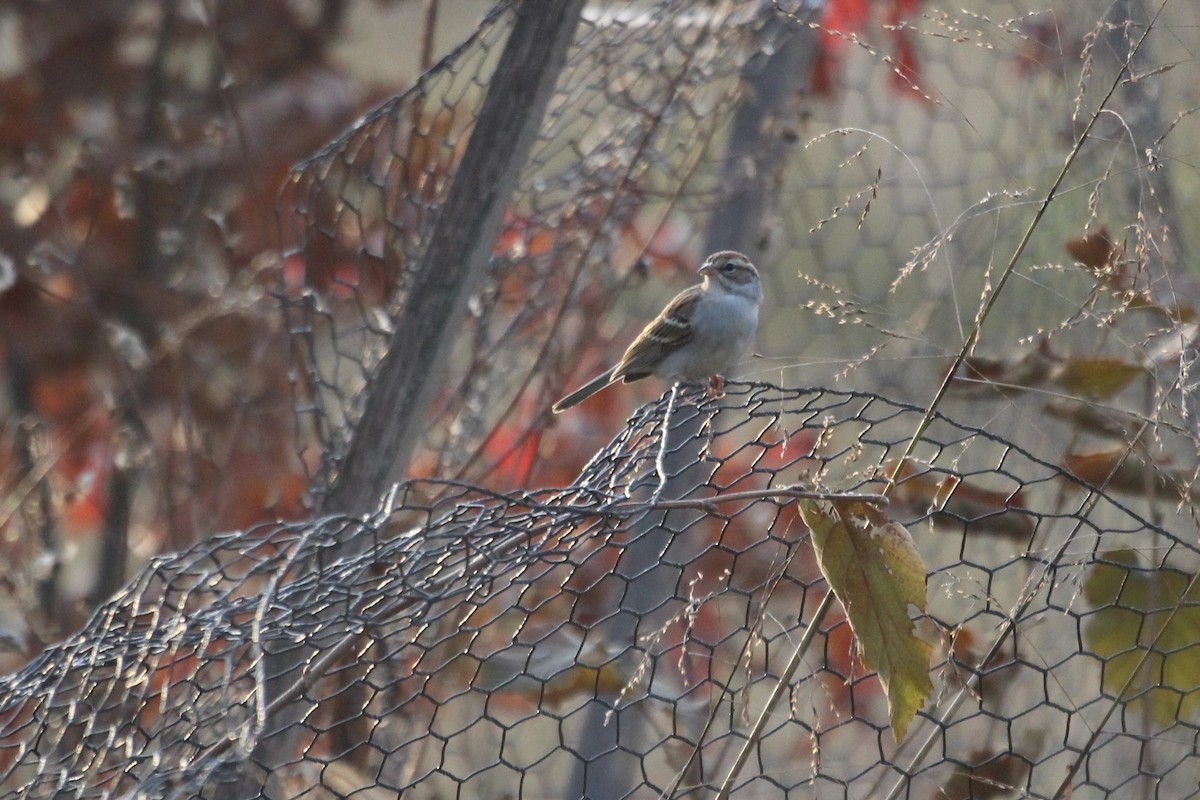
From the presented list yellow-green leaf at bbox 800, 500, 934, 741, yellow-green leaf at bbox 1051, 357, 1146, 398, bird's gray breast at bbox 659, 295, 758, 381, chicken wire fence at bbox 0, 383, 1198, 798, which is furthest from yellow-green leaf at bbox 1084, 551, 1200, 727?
bird's gray breast at bbox 659, 295, 758, 381

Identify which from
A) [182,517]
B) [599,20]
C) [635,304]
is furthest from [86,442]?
[599,20]

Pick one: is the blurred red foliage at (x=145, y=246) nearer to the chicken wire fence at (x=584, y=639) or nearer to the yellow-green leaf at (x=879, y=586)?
the chicken wire fence at (x=584, y=639)

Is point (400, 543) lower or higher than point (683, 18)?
lower

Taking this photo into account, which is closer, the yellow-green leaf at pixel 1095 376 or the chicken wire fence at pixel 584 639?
the chicken wire fence at pixel 584 639

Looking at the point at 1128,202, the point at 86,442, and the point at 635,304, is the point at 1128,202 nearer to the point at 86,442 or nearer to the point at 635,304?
the point at 635,304

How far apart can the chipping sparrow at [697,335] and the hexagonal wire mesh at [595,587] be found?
0.20 meters

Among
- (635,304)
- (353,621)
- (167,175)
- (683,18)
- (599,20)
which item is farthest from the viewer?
(635,304)

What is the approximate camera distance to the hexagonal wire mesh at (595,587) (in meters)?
1.21

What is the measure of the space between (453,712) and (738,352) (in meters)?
1.03

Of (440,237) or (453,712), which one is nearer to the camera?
(440,237)

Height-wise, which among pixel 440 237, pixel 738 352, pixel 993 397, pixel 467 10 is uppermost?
pixel 467 10

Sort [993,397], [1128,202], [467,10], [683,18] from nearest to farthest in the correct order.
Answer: [993,397] < [1128,202] < [683,18] < [467,10]

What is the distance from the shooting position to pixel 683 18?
243 cm

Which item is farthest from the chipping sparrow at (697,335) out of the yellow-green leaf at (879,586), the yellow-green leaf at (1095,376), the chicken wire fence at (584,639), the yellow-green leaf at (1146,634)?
the yellow-green leaf at (879,586)
